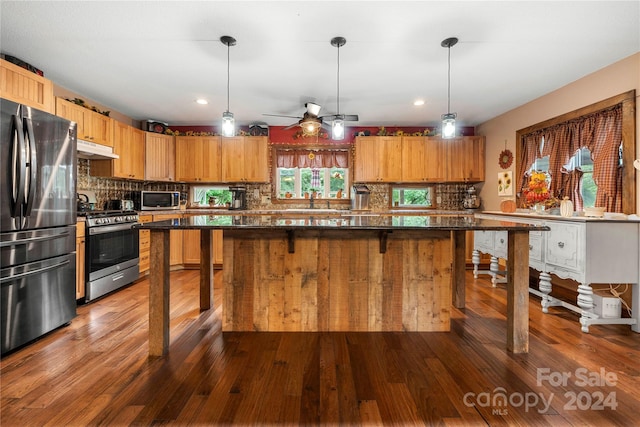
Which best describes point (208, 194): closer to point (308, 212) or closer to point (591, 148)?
point (308, 212)

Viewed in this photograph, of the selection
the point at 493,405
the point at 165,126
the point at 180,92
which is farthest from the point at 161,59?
the point at 493,405

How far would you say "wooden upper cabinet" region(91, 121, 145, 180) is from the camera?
14.4ft

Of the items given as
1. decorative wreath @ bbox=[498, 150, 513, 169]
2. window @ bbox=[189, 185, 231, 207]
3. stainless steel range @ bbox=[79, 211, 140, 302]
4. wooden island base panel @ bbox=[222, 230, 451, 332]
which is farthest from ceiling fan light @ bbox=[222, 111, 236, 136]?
decorative wreath @ bbox=[498, 150, 513, 169]

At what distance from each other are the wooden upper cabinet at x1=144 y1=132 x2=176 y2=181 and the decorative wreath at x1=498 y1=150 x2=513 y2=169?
17.8 feet

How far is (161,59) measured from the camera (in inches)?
122

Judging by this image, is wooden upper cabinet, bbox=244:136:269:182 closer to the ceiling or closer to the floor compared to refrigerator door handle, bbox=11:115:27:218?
closer to the ceiling

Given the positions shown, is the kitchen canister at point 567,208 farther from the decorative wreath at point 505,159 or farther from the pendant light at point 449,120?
the decorative wreath at point 505,159

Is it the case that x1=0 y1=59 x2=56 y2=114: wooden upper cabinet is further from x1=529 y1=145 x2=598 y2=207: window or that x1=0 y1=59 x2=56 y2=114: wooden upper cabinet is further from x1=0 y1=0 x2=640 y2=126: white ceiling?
x1=529 y1=145 x2=598 y2=207: window

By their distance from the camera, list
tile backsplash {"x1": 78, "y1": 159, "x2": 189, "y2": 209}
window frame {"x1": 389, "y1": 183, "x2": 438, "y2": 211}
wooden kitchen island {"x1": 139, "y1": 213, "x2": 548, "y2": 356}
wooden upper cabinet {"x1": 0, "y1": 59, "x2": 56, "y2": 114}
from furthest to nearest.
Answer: window frame {"x1": 389, "y1": 183, "x2": 438, "y2": 211}
tile backsplash {"x1": 78, "y1": 159, "x2": 189, "y2": 209}
wooden upper cabinet {"x1": 0, "y1": 59, "x2": 56, "y2": 114}
wooden kitchen island {"x1": 139, "y1": 213, "x2": 548, "y2": 356}

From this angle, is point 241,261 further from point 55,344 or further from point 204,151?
point 204,151

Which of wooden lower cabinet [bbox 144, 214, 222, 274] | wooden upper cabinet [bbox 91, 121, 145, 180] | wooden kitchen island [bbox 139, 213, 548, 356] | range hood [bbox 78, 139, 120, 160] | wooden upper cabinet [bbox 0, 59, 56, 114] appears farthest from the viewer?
wooden lower cabinet [bbox 144, 214, 222, 274]

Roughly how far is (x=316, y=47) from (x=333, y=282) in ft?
6.95

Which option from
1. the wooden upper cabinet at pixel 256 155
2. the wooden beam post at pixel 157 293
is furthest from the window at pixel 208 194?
the wooden beam post at pixel 157 293

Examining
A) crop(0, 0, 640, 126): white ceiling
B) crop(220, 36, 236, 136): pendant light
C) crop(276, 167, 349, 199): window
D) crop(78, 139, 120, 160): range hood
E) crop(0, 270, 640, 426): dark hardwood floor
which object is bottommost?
crop(0, 270, 640, 426): dark hardwood floor
